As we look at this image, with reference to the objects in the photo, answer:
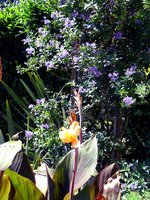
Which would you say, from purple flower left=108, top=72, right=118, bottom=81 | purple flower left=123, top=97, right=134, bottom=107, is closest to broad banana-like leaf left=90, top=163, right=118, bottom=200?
purple flower left=123, top=97, right=134, bottom=107

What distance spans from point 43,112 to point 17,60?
4.60 ft

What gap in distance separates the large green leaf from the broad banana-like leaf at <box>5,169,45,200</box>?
3.0 inches

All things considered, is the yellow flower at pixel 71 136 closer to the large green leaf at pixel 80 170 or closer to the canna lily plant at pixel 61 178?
the canna lily plant at pixel 61 178

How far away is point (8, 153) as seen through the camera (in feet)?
2.74

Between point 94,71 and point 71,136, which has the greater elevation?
point 94,71

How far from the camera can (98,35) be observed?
280 centimetres

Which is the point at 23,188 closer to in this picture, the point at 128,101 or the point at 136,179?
the point at 128,101

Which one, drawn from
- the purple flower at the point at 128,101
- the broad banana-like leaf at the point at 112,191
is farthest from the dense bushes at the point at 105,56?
the broad banana-like leaf at the point at 112,191

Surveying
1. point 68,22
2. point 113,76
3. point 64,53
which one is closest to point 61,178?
point 113,76

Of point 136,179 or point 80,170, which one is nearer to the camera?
point 80,170

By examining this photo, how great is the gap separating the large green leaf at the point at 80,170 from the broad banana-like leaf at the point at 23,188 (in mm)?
75

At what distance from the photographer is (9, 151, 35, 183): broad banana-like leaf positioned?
35.2 inches

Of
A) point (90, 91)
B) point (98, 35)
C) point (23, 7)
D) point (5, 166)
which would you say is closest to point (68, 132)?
point (5, 166)

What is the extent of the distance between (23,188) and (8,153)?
12 centimetres
